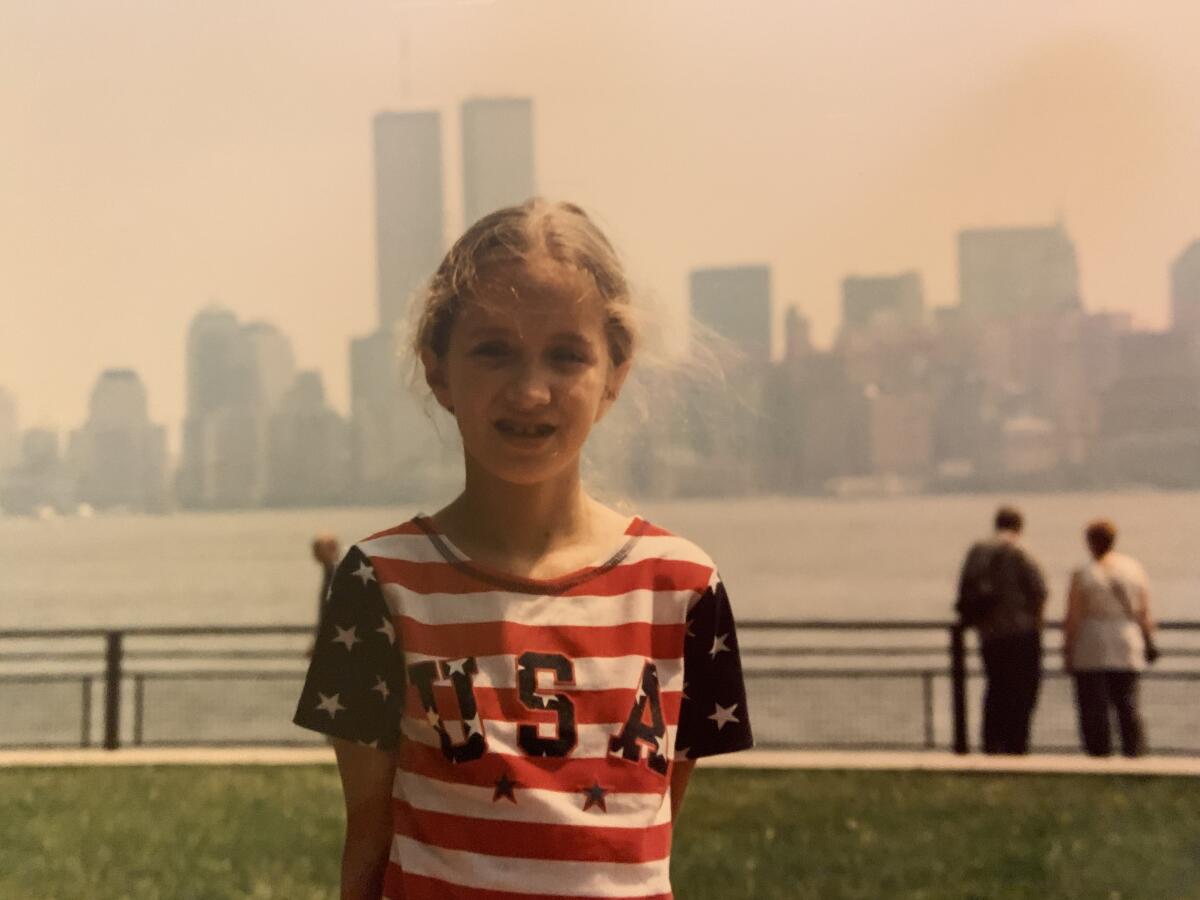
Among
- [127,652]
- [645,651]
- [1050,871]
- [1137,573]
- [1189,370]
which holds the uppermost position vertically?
[1189,370]

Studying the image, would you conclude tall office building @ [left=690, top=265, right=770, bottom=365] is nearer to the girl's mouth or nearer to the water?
the water

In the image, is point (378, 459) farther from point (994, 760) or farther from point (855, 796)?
point (994, 760)

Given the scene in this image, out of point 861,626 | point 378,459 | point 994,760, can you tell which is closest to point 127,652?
point 378,459

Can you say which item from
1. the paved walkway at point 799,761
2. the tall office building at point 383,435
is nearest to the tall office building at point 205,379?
the tall office building at point 383,435

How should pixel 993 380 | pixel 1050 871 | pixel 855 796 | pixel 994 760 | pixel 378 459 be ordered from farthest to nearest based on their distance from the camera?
pixel 993 380 < pixel 994 760 < pixel 855 796 < pixel 378 459 < pixel 1050 871

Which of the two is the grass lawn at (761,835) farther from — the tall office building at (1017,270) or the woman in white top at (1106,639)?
the tall office building at (1017,270)

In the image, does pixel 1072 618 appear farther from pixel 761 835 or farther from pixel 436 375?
pixel 436 375

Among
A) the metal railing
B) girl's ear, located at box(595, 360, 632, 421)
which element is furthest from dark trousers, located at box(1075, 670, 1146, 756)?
girl's ear, located at box(595, 360, 632, 421)
